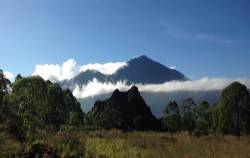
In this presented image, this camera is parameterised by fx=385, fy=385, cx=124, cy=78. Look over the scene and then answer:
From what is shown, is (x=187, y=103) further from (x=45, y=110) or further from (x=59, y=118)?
(x=45, y=110)

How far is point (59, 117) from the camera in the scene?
34344mm

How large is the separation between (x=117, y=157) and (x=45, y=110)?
11.1 meters

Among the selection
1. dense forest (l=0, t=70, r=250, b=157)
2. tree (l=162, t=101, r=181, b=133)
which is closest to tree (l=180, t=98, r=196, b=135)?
dense forest (l=0, t=70, r=250, b=157)

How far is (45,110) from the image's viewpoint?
79.4 feet

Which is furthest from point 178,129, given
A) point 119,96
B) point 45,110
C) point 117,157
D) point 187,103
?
point 119,96

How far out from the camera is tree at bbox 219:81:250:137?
35438 mm

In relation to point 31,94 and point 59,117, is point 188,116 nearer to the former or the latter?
point 59,117

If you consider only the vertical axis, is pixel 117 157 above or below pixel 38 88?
below

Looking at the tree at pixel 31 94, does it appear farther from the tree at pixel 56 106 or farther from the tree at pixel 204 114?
the tree at pixel 204 114

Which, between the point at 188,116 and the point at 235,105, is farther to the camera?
the point at 188,116

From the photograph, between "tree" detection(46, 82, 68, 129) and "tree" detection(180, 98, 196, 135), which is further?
"tree" detection(180, 98, 196, 135)

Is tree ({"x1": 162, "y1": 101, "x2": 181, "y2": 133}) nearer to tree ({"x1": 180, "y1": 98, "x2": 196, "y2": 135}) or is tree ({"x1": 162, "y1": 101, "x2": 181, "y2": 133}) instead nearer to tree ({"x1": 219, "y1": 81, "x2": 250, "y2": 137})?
tree ({"x1": 180, "y1": 98, "x2": 196, "y2": 135})

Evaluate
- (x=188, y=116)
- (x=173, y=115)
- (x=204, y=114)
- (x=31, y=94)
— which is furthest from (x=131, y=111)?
(x=31, y=94)

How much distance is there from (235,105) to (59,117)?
16.1 m
